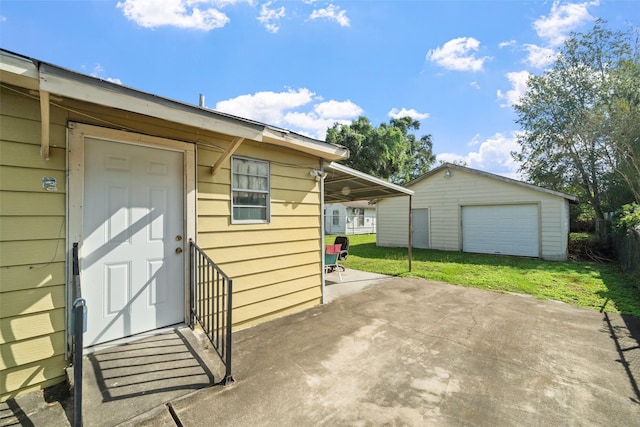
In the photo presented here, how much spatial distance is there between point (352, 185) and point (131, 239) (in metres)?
4.83

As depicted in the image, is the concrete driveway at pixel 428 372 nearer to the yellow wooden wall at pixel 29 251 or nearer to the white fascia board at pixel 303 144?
the yellow wooden wall at pixel 29 251

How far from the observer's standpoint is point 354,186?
6703 millimetres

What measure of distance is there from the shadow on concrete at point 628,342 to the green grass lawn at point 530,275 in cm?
60

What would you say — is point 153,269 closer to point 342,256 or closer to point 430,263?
point 342,256

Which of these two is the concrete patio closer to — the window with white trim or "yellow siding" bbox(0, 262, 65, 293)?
"yellow siding" bbox(0, 262, 65, 293)

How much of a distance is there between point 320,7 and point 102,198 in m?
5.83

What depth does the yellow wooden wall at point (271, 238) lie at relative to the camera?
11.1ft

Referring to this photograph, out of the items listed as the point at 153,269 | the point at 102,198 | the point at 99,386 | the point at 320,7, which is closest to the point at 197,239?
the point at 153,269

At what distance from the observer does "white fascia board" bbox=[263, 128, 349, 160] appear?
3.64 m

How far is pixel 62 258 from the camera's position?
7.77 feet

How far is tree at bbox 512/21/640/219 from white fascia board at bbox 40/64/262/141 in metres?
17.0

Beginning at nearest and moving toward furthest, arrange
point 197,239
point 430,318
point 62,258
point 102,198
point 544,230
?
point 62,258
point 102,198
point 197,239
point 430,318
point 544,230

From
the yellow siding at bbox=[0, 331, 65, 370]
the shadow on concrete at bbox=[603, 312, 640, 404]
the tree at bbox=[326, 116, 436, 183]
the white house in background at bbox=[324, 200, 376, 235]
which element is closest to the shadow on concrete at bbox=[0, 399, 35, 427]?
the yellow siding at bbox=[0, 331, 65, 370]

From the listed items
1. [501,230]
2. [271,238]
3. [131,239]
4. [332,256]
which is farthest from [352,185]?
[501,230]
